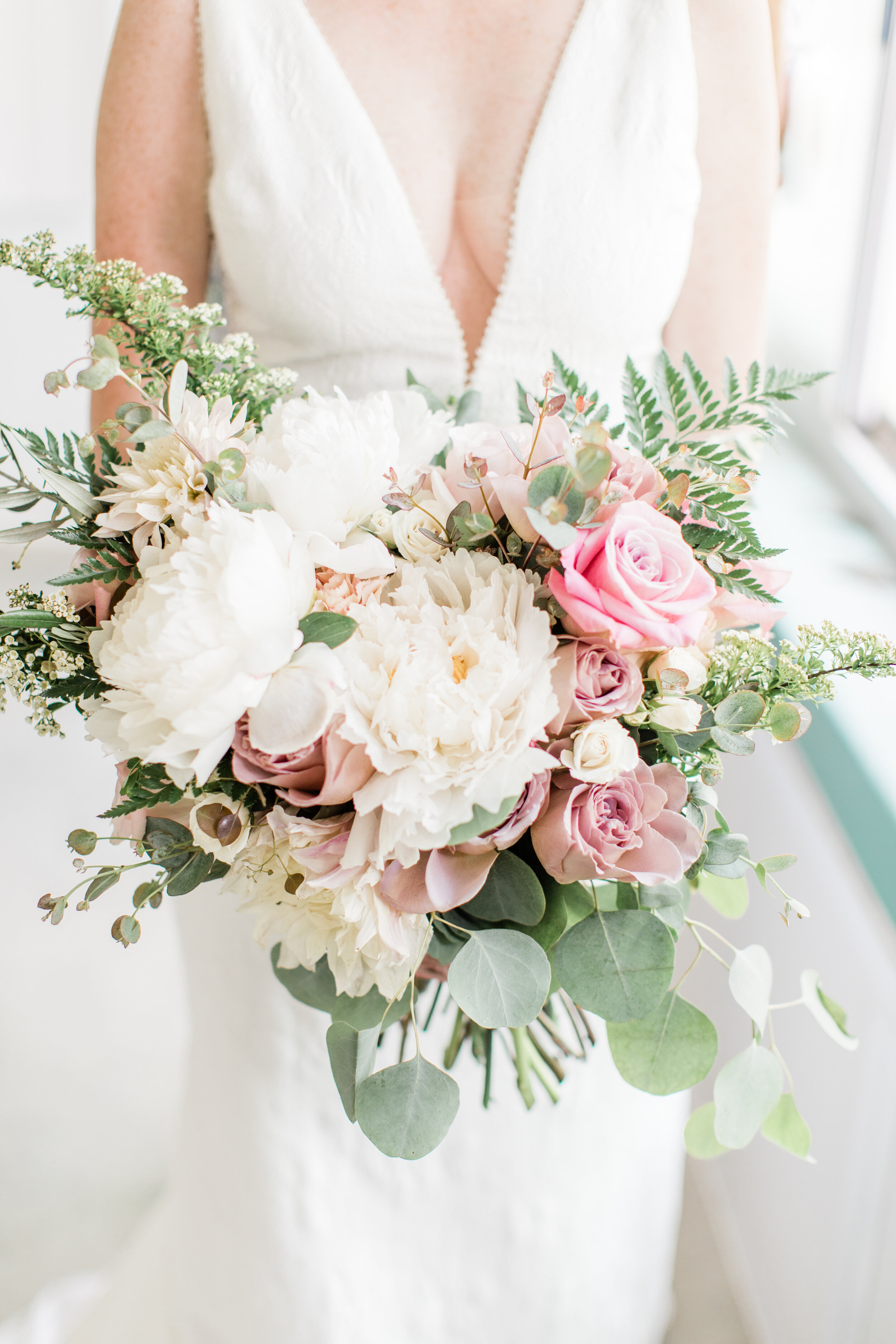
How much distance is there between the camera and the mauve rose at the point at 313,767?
482 millimetres

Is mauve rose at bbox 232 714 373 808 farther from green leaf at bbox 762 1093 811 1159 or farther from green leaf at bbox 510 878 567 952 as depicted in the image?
green leaf at bbox 762 1093 811 1159

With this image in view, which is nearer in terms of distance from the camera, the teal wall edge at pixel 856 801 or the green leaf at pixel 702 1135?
the green leaf at pixel 702 1135

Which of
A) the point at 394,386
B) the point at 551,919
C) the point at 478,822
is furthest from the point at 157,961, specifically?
the point at 478,822

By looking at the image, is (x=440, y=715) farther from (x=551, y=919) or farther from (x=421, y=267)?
(x=421, y=267)

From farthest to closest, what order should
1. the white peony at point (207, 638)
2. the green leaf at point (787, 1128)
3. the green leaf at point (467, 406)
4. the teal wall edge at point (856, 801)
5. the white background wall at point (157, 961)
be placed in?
1. the white background wall at point (157, 961)
2. the teal wall edge at point (856, 801)
3. the green leaf at point (467, 406)
4. the green leaf at point (787, 1128)
5. the white peony at point (207, 638)

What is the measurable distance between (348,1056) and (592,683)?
29cm

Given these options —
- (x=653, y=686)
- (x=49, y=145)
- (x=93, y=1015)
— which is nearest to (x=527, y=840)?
(x=653, y=686)

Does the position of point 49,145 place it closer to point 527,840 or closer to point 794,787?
point 794,787

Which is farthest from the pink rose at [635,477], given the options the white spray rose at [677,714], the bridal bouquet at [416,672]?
the white spray rose at [677,714]

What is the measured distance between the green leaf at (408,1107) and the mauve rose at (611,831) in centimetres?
15

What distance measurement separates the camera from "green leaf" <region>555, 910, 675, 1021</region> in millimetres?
582

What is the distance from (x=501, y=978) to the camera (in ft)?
1.83

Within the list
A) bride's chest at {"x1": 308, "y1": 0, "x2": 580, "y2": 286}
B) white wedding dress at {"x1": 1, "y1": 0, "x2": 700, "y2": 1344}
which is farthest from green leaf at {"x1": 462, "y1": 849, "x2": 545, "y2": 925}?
bride's chest at {"x1": 308, "y1": 0, "x2": 580, "y2": 286}

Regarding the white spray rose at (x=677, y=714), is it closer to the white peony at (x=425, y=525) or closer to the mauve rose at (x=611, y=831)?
the mauve rose at (x=611, y=831)
